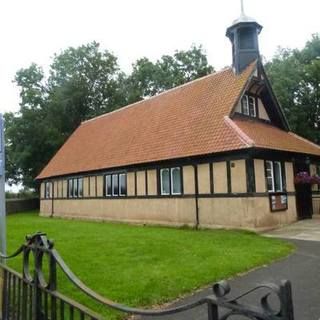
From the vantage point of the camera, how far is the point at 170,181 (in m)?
20.1

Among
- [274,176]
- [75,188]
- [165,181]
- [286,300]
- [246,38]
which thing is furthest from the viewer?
[75,188]

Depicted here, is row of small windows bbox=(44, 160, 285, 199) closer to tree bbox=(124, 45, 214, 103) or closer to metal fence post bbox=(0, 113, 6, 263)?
metal fence post bbox=(0, 113, 6, 263)

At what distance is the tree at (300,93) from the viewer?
32094 mm

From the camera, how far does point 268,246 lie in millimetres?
12484

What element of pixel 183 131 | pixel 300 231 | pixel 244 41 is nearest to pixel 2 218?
pixel 300 231

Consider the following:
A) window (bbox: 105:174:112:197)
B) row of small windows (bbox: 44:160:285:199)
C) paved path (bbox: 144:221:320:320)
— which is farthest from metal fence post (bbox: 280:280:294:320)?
window (bbox: 105:174:112:197)

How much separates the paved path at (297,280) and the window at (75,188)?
60.6ft

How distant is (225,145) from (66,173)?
15281 millimetres

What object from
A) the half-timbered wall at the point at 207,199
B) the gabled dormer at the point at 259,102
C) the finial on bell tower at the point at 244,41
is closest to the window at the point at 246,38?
the finial on bell tower at the point at 244,41

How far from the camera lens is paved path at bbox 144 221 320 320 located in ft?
21.2

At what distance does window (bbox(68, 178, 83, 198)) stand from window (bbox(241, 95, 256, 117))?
496 inches

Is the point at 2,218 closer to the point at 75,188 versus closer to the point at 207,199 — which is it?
the point at 207,199

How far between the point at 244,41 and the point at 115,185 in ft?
35.0

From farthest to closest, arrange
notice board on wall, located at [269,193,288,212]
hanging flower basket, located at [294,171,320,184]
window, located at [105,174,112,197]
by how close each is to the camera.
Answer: window, located at [105,174,112,197] → hanging flower basket, located at [294,171,320,184] → notice board on wall, located at [269,193,288,212]
